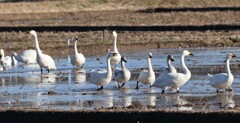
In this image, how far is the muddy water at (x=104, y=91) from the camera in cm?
1627

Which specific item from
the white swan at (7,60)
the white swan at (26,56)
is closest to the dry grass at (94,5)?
the white swan at (7,60)

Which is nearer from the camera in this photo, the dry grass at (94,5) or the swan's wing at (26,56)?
the swan's wing at (26,56)

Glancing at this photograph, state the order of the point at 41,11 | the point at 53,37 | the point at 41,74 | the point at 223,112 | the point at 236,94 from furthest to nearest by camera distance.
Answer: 1. the point at 41,11
2. the point at 53,37
3. the point at 41,74
4. the point at 236,94
5. the point at 223,112

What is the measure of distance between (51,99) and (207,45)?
15782mm

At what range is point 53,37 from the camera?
3878 cm

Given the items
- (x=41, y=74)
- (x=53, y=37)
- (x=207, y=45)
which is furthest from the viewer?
(x=53, y=37)

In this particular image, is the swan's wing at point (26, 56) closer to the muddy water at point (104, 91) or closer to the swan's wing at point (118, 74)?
the muddy water at point (104, 91)

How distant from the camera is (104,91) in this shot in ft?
63.8
